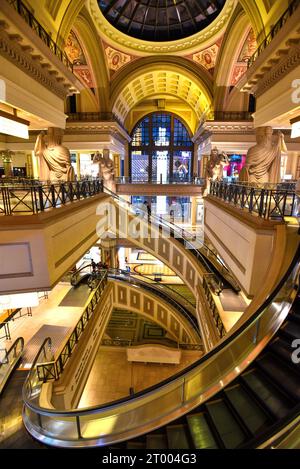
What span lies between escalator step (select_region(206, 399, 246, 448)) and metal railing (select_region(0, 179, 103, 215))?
366cm

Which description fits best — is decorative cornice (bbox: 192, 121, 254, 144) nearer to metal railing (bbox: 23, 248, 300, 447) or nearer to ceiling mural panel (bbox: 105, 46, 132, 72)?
ceiling mural panel (bbox: 105, 46, 132, 72)

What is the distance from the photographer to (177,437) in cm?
260

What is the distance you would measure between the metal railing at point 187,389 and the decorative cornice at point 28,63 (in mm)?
5427

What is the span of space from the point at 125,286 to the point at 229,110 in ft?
32.9

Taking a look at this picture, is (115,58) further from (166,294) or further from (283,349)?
(283,349)

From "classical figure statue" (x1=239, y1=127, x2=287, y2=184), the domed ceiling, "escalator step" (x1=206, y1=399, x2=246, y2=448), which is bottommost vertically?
"escalator step" (x1=206, y1=399, x2=246, y2=448)

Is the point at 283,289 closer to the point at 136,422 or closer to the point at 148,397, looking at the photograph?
the point at 148,397

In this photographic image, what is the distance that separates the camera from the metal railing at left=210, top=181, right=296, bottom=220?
3.92 meters

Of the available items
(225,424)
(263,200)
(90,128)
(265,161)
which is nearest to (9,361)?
(225,424)

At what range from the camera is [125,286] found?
39.1 ft

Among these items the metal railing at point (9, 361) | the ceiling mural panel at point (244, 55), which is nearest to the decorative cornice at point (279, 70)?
the ceiling mural panel at point (244, 55)

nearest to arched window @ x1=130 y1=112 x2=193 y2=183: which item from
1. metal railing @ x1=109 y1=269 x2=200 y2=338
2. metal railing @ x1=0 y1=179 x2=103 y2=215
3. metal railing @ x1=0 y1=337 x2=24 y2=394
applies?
metal railing @ x1=109 y1=269 x2=200 y2=338

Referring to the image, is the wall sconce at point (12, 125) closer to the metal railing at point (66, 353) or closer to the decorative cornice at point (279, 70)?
the metal railing at point (66, 353)

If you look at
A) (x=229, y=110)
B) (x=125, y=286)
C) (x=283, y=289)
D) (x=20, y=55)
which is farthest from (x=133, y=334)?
(x=229, y=110)
